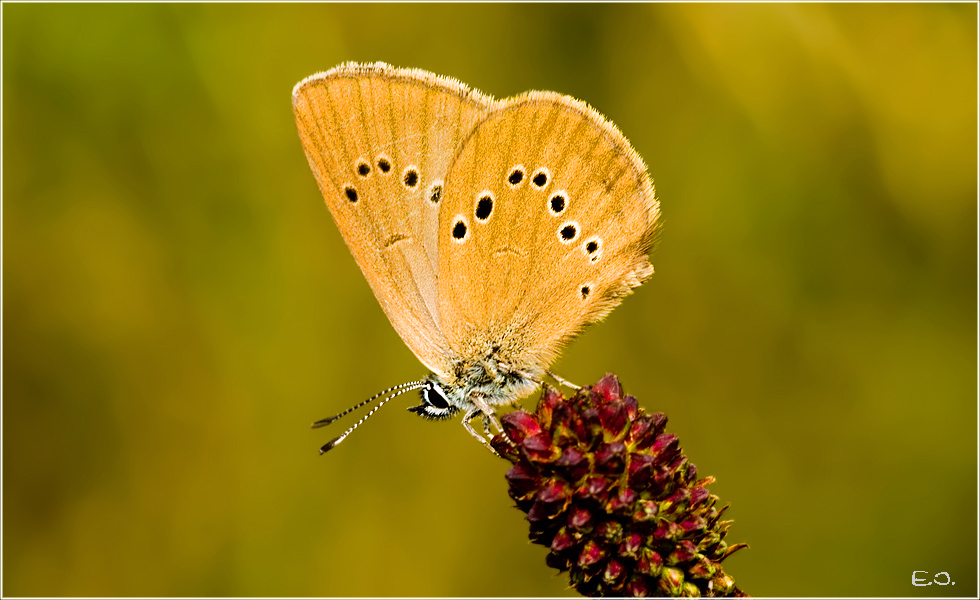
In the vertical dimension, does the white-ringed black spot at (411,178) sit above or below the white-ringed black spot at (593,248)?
above

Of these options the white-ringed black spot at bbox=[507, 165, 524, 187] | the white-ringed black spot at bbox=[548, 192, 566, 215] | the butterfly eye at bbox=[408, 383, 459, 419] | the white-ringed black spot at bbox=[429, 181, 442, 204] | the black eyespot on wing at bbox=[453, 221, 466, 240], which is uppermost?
the white-ringed black spot at bbox=[507, 165, 524, 187]

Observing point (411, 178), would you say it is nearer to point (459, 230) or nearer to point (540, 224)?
point (459, 230)

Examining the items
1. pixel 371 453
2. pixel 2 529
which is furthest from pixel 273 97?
pixel 2 529

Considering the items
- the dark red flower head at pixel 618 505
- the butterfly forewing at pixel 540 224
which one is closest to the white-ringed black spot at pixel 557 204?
the butterfly forewing at pixel 540 224

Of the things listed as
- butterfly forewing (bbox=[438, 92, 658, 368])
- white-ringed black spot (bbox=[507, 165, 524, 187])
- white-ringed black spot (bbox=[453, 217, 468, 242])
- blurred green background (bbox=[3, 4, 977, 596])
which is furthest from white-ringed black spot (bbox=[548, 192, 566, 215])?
blurred green background (bbox=[3, 4, 977, 596])

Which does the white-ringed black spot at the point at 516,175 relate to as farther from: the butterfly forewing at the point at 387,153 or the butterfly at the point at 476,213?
the butterfly forewing at the point at 387,153

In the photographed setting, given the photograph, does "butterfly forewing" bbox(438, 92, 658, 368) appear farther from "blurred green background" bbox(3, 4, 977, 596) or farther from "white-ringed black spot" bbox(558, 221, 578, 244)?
"blurred green background" bbox(3, 4, 977, 596)

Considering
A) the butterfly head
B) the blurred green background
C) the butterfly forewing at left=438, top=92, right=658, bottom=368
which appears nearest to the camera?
the butterfly forewing at left=438, top=92, right=658, bottom=368

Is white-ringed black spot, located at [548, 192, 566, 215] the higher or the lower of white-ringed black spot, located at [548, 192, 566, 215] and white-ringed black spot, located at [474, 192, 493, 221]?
the higher
